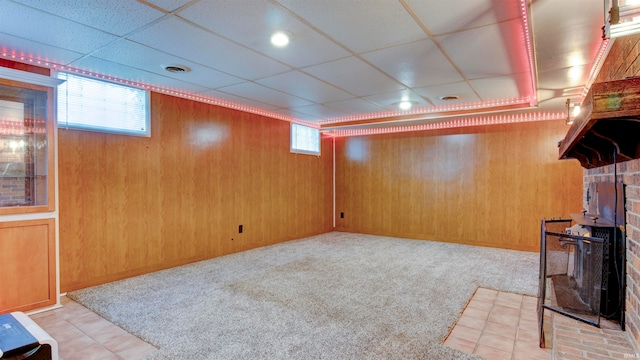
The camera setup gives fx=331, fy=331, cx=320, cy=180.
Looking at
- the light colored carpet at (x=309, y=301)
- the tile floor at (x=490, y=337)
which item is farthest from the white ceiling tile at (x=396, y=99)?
the tile floor at (x=490, y=337)

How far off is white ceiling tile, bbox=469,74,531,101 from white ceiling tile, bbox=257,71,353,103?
64.2 inches

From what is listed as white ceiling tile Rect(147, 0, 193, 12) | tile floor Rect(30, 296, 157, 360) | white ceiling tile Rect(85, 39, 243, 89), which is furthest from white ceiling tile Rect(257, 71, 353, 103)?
tile floor Rect(30, 296, 157, 360)

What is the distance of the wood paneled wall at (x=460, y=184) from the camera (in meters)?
5.26

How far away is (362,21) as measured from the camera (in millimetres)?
2379

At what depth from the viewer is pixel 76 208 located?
3.46 meters

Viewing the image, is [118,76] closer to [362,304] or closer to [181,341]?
[181,341]

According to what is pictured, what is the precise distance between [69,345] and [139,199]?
1920 millimetres

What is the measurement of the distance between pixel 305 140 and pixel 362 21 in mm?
4367

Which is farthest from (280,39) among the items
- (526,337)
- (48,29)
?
(526,337)

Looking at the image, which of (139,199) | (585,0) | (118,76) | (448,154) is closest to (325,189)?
(448,154)

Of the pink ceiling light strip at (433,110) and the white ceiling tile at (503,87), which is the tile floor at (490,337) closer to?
the white ceiling tile at (503,87)

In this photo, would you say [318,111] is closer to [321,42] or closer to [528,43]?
[321,42]

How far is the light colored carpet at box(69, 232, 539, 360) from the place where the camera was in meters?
2.33

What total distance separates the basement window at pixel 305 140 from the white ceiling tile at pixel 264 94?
1366mm
